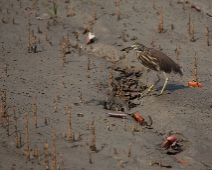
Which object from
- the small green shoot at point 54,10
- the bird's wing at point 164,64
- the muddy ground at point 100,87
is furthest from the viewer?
the small green shoot at point 54,10

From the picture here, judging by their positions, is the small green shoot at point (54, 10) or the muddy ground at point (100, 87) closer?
the muddy ground at point (100, 87)

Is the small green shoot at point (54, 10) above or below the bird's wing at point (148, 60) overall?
above

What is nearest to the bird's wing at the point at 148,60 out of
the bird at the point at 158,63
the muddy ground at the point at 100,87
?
the bird at the point at 158,63

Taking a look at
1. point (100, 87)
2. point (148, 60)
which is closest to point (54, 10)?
point (100, 87)

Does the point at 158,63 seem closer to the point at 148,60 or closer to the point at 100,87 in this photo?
the point at 148,60

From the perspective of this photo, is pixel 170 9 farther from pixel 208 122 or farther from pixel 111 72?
pixel 208 122

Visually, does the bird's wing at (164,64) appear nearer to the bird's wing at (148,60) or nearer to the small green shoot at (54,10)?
the bird's wing at (148,60)

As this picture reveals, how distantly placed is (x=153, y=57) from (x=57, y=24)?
4.05m

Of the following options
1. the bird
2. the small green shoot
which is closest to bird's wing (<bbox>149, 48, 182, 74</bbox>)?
the bird

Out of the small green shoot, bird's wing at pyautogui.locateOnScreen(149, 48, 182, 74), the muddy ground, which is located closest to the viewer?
the muddy ground

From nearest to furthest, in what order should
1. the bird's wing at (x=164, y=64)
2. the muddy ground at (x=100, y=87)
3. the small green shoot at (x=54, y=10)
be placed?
the muddy ground at (x=100, y=87) < the bird's wing at (x=164, y=64) < the small green shoot at (x=54, y=10)

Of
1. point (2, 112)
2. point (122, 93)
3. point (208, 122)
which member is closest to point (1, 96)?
point (2, 112)

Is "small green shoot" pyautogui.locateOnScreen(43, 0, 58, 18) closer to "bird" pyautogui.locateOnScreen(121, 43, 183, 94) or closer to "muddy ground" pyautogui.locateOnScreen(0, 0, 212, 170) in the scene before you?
"muddy ground" pyautogui.locateOnScreen(0, 0, 212, 170)

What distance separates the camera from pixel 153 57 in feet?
34.0
